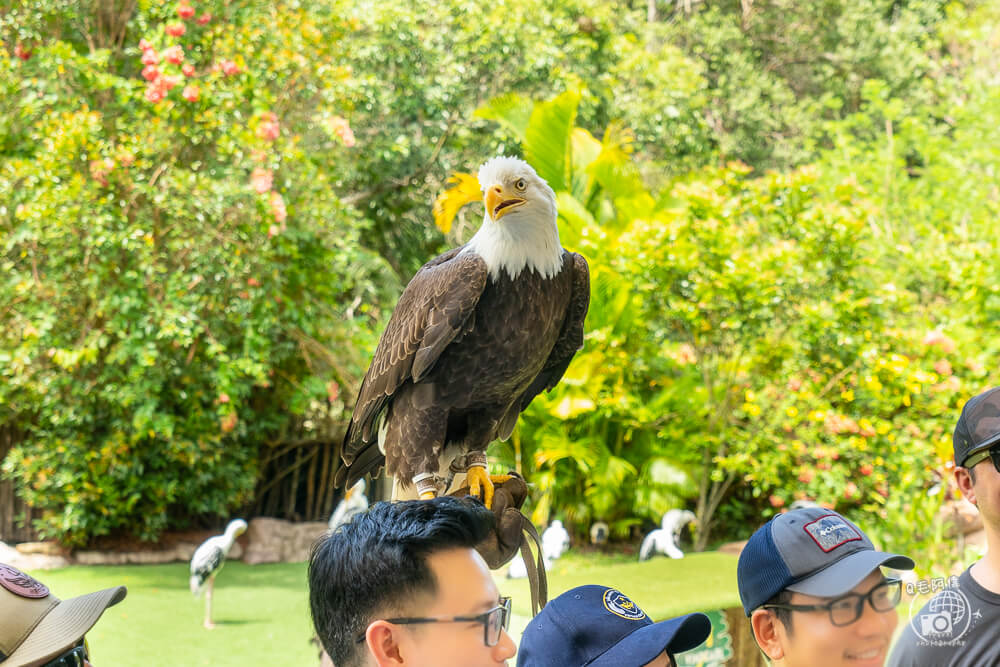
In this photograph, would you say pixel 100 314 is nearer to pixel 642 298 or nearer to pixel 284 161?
pixel 284 161

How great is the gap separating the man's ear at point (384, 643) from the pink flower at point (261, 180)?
478cm

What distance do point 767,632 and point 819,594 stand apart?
11 cm

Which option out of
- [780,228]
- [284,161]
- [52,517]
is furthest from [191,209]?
[780,228]

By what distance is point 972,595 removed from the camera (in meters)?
1.39

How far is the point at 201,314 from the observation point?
5.71m

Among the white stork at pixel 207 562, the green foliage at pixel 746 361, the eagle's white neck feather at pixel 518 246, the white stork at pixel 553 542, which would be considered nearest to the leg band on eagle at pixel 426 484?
the eagle's white neck feather at pixel 518 246

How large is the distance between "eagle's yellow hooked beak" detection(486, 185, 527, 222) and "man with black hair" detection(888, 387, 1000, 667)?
2.74 ft

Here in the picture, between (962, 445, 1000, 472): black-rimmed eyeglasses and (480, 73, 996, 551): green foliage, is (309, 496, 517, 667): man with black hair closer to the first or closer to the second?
(962, 445, 1000, 472): black-rimmed eyeglasses

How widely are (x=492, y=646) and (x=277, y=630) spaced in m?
4.94

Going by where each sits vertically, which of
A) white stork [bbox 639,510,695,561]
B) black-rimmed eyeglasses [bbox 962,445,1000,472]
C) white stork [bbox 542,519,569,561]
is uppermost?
black-rimmed eyeglasses [bbox 962,445,1000,472]

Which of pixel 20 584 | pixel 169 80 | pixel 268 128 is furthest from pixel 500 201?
pixel 169 80

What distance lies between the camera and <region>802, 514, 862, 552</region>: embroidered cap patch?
1.27 meters

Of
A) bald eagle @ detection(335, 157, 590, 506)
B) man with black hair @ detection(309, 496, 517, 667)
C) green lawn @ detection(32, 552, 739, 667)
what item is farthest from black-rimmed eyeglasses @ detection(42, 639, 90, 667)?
green lawn @ detection(32, 552, 739, 667)

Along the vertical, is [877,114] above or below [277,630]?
above
